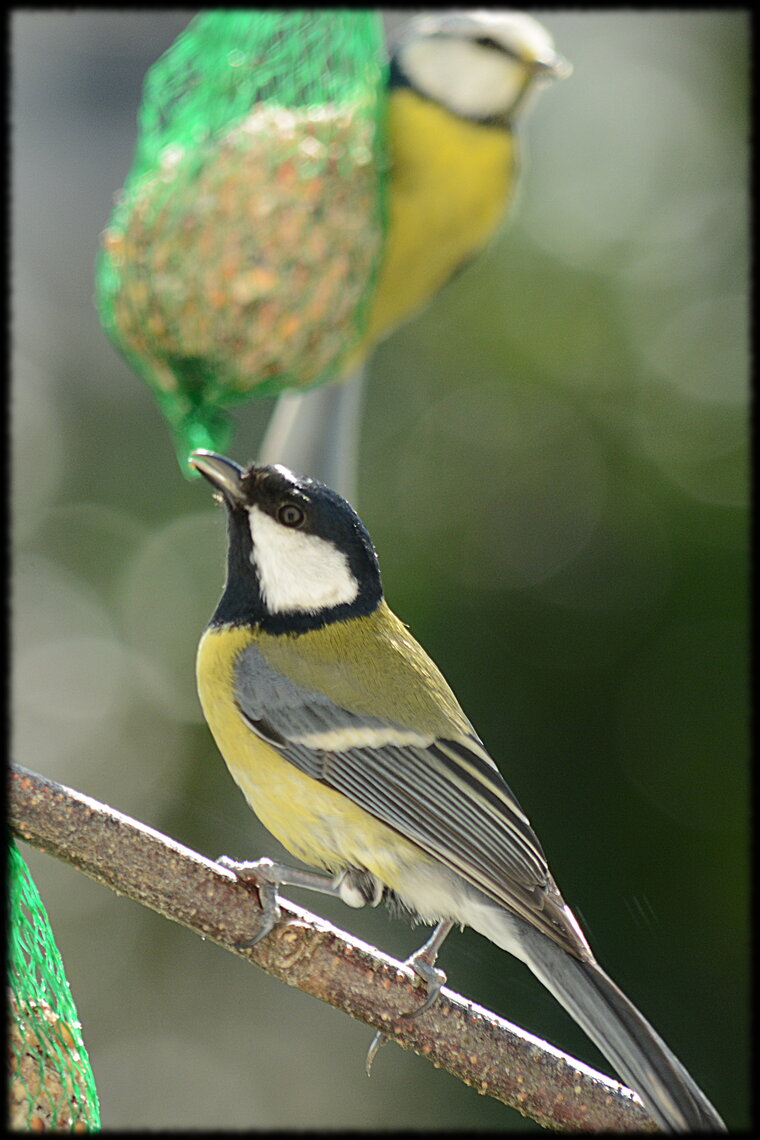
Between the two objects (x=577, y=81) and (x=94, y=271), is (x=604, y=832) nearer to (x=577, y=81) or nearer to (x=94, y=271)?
(x=577, y=81)

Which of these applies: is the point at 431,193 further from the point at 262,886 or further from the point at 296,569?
the point at 262,886

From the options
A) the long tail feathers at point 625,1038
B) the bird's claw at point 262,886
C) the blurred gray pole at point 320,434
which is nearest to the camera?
the long tail feathers at point 625,1038

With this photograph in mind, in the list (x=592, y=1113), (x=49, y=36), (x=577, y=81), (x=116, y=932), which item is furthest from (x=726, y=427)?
(x=49, y=36)

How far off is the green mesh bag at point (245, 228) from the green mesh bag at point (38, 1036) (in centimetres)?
75

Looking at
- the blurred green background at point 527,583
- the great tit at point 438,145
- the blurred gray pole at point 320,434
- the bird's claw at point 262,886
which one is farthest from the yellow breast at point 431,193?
the bird's claw at point 262,886

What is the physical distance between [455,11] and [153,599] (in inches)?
47.9

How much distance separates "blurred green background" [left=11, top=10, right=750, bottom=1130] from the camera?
85.9 inches

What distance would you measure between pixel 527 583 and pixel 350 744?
4.01 ft

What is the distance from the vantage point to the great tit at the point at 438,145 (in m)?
1.89

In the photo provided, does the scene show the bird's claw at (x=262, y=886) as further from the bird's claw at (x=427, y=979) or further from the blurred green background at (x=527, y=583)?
the blurred green background at (x=527, y=583)

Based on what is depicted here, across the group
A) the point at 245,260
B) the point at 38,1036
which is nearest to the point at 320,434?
the point at 245,260

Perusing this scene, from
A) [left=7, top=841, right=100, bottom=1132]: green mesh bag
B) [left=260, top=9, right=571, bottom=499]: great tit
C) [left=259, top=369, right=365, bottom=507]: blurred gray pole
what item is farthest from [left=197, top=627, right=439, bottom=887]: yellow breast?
[left=260, top=9, right=571, bottom=499]: great tit

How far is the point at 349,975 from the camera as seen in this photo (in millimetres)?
1183

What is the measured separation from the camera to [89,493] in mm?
2791
